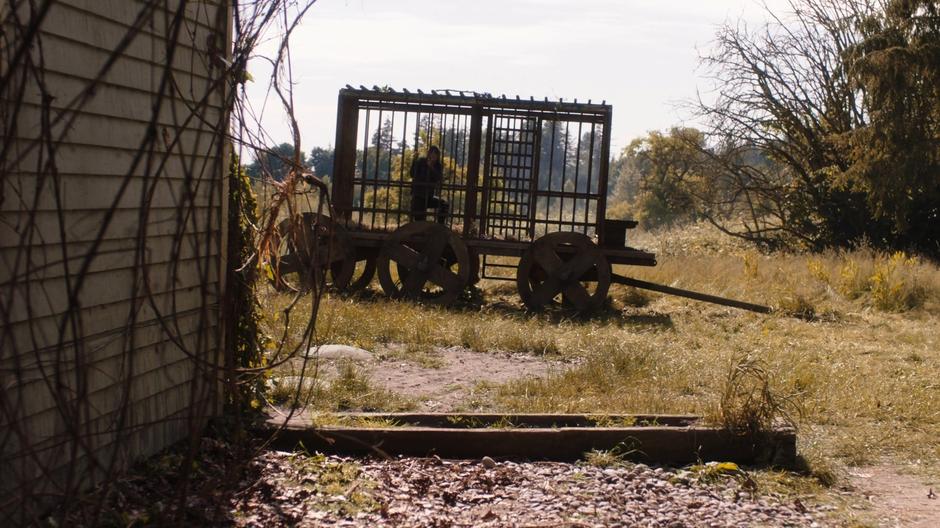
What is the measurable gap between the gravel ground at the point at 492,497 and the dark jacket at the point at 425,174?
8733 mm

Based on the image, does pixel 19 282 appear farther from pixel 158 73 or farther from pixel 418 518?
pixel 418 518

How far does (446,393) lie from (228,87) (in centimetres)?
307

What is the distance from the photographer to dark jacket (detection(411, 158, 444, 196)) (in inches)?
556

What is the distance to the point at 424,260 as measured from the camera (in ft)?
45.0

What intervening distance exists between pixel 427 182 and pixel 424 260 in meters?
1.11

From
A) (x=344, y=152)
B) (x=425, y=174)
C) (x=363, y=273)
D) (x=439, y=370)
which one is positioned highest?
(x=344, y=152)

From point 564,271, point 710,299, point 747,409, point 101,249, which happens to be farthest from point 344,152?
point 101,249

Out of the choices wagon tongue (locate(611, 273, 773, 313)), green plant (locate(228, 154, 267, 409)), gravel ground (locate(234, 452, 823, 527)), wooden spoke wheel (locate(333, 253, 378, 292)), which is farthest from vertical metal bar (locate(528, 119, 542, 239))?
gravel ground (locate(234, 452, 823, 527))

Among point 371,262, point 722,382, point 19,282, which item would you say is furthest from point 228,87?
point 371,262

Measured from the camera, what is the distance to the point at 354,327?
10.1 meters

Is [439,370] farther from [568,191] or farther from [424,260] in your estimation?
[568,191]

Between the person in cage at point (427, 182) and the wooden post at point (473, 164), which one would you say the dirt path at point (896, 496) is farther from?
the person in cage at point (427, 182)

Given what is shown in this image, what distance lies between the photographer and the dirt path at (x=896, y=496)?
5.21 meters

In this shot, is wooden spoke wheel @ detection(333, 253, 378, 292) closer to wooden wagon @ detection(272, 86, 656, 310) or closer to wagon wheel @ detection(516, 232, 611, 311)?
wooden wagon @ detection(272, 86, 656, 310)
